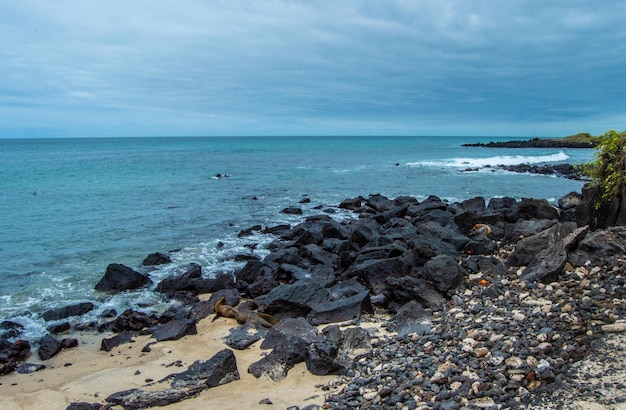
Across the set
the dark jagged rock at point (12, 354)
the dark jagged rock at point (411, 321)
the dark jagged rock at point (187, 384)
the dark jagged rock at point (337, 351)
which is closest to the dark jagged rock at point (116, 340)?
the dark jagged rock at point (12, 354)

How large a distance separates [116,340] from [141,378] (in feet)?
7.45

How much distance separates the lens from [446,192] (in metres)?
33.6

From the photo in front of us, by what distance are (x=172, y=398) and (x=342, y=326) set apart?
373cm

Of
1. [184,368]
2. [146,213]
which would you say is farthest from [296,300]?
[146,213]

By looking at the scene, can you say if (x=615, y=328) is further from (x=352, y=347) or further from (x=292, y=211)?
(x=292, y=211)

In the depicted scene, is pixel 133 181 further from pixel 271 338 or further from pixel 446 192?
pixel 271 338

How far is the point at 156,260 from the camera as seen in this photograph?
16.2 metres

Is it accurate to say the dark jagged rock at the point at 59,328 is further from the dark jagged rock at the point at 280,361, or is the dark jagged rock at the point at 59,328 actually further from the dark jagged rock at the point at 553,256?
the dark jagged rock at the point at 553,256

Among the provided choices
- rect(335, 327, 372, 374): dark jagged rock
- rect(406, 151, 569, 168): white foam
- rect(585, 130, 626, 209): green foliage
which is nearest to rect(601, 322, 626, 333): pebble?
rect(335, 327, 372, 374): dark jagged rock

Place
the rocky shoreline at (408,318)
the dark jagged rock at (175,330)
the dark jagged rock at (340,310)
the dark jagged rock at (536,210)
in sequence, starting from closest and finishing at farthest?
the rocky shoreline at (408,318) → the dark jagged rock at (340,310) → the dark jagged rock at (175,330) → the dark jagged rock at (536,210)

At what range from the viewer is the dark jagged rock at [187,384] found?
7.34m

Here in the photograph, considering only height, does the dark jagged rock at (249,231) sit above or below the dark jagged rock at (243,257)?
above

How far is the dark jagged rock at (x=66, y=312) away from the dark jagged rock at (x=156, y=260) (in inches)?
154

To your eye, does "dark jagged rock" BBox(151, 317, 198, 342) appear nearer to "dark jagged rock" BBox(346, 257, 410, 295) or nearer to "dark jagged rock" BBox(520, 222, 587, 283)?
"dark jagged rock" BBox(346, 257, 410, 295)
